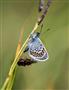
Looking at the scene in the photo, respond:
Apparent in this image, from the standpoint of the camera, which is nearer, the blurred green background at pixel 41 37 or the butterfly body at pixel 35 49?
the butterfly body at pixel 35 49

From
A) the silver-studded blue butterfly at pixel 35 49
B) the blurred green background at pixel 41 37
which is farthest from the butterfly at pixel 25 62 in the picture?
the blurred green background at pixel 41 37

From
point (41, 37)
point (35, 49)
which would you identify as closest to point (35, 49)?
point (35, 49)

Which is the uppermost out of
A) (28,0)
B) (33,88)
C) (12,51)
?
(28,0)

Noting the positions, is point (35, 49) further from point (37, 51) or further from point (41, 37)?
point (41, 37)

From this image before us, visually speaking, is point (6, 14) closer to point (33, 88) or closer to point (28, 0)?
point (28, 0)

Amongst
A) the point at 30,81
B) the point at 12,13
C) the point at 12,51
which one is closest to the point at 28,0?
the point at 12,13

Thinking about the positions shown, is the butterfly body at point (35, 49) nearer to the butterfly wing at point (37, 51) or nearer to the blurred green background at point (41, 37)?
the butterfly wing at point (37, 51)
